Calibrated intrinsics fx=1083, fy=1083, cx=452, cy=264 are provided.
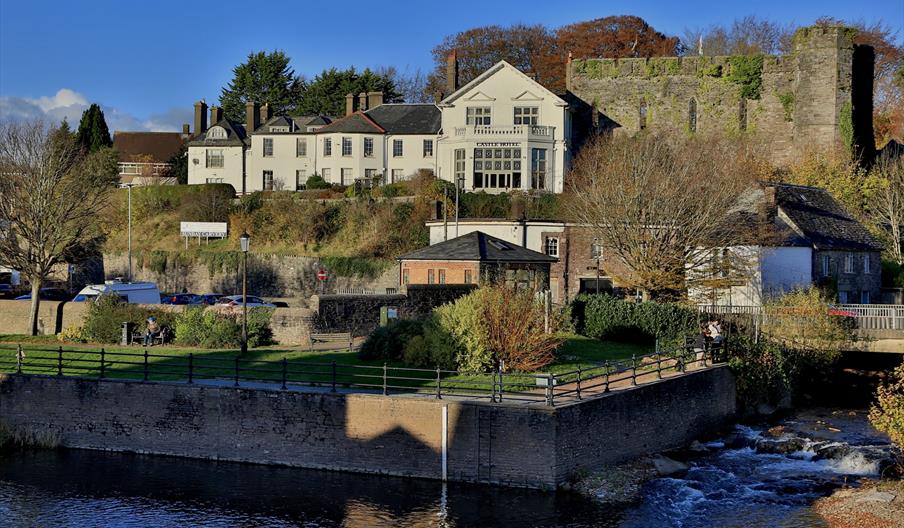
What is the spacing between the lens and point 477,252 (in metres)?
43.6

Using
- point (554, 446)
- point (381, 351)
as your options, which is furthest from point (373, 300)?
point (554, 446)

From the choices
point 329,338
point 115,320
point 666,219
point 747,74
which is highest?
point 747,74

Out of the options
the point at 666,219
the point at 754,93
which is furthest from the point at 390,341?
the point at 754,93

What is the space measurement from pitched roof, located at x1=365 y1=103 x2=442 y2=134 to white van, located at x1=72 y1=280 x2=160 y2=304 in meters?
25.2

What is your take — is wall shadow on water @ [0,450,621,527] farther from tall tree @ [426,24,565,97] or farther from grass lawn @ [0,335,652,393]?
tall tree @ [426,24,565,97]

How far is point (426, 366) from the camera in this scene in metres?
32.6

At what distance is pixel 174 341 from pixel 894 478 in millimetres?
24881

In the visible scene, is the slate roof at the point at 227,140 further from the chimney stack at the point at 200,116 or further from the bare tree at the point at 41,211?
the bare tree at the point at 41,211

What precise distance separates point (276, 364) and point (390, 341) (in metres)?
3.64

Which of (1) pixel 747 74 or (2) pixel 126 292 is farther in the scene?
(1) pixel 747 74

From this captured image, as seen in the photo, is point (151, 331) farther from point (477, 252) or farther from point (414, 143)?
point (414, 143)

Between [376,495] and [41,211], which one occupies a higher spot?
[41,211]

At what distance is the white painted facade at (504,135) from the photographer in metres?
65.4

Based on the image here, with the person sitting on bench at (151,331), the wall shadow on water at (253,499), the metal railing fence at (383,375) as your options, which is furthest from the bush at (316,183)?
the wall shadow on water at (253,499)
